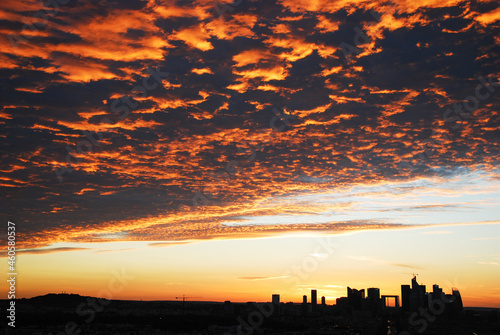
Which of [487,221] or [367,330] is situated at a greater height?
[487,221]

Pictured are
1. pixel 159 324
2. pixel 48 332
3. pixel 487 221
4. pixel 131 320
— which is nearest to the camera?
pixel 487 221

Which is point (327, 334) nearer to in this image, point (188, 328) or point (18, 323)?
point (188, 328)

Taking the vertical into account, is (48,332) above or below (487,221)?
below

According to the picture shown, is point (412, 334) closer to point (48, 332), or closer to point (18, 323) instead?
point (48, 332)

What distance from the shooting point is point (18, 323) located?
13650cm

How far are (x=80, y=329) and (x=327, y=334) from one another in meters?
65.4

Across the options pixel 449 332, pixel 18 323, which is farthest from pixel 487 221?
pixel 18 323

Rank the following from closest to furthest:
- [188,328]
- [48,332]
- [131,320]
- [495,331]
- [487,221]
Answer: [487,221] → [48,332] → [495,331] → [188,328] → [131,320]

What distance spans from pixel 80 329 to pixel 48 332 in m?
11.5

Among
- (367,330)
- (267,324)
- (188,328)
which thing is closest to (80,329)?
(188,328)

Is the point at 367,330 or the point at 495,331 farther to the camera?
the point at 367,330

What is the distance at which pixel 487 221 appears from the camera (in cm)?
10462

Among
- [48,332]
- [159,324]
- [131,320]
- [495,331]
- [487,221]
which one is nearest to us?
[487,221]

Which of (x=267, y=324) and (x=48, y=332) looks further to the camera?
(x=267, y=324)
